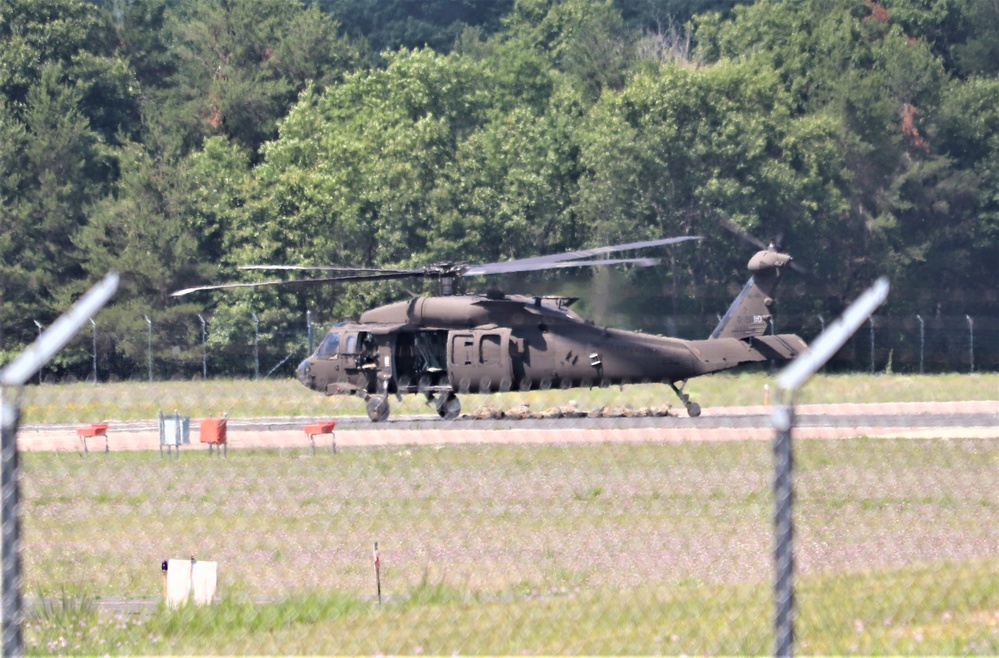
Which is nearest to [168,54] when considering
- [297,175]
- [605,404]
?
[297,175]

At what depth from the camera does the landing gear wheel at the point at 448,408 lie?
26.8m

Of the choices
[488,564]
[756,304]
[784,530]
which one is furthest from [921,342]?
[784,530]

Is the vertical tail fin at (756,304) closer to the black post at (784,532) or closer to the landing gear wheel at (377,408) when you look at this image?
the landing gear wheel at (377,408)

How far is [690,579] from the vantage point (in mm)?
→ 10008

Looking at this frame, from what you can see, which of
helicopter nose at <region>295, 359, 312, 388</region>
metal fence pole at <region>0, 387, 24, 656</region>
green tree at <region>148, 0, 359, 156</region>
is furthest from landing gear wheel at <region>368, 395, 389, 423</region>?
green tree at <region>148, 0, 359, 156</region>

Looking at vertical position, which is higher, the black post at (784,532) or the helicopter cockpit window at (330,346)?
the black post at (784,532)

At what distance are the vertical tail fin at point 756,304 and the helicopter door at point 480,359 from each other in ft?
13.6

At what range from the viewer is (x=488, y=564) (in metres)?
10.4

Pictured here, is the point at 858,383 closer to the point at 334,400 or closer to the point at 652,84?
Result: the point at 334,400

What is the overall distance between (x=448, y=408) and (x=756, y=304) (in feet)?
20.7

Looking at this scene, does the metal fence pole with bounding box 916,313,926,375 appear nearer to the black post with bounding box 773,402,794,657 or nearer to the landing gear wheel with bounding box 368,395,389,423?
the landing gear wheel with bounding box 368,395,389,423

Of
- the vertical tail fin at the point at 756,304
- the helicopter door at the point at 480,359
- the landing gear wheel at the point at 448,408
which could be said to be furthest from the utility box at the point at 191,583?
the vertical tail fin at the point at 756,304

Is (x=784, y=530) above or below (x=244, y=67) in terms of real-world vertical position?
below

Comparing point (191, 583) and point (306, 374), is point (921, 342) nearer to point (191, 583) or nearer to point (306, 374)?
point (306, 374)
